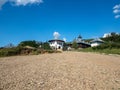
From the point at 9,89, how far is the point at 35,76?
9.19 feet

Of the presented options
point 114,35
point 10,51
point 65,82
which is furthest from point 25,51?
point 114,35

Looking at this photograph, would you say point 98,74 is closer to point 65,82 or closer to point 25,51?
point 65,82

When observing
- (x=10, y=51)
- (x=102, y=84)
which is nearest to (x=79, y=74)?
(x=102, y=84)

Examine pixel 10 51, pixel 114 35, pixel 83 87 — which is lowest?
pixel 83 87

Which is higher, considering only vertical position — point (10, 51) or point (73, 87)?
point (10, 51)

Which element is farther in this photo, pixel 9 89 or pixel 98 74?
pixel 98 74

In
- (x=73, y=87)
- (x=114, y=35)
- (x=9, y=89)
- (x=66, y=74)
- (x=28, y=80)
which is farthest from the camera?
(x=114, y=35)

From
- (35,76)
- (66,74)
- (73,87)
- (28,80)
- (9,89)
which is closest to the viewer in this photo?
(9,89)

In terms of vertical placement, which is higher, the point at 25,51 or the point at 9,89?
the point at 25,51

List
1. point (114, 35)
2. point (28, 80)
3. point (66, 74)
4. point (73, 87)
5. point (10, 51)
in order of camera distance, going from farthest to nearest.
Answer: point (114, 35) < point (10, 51) < point (66, 74) < point (28, 80) < point (73, 87)

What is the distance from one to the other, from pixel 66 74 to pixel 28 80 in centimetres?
294

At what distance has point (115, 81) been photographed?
12.3 metres

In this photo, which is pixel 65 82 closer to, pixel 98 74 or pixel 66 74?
pixel 66 74

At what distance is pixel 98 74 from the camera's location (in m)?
13.9
